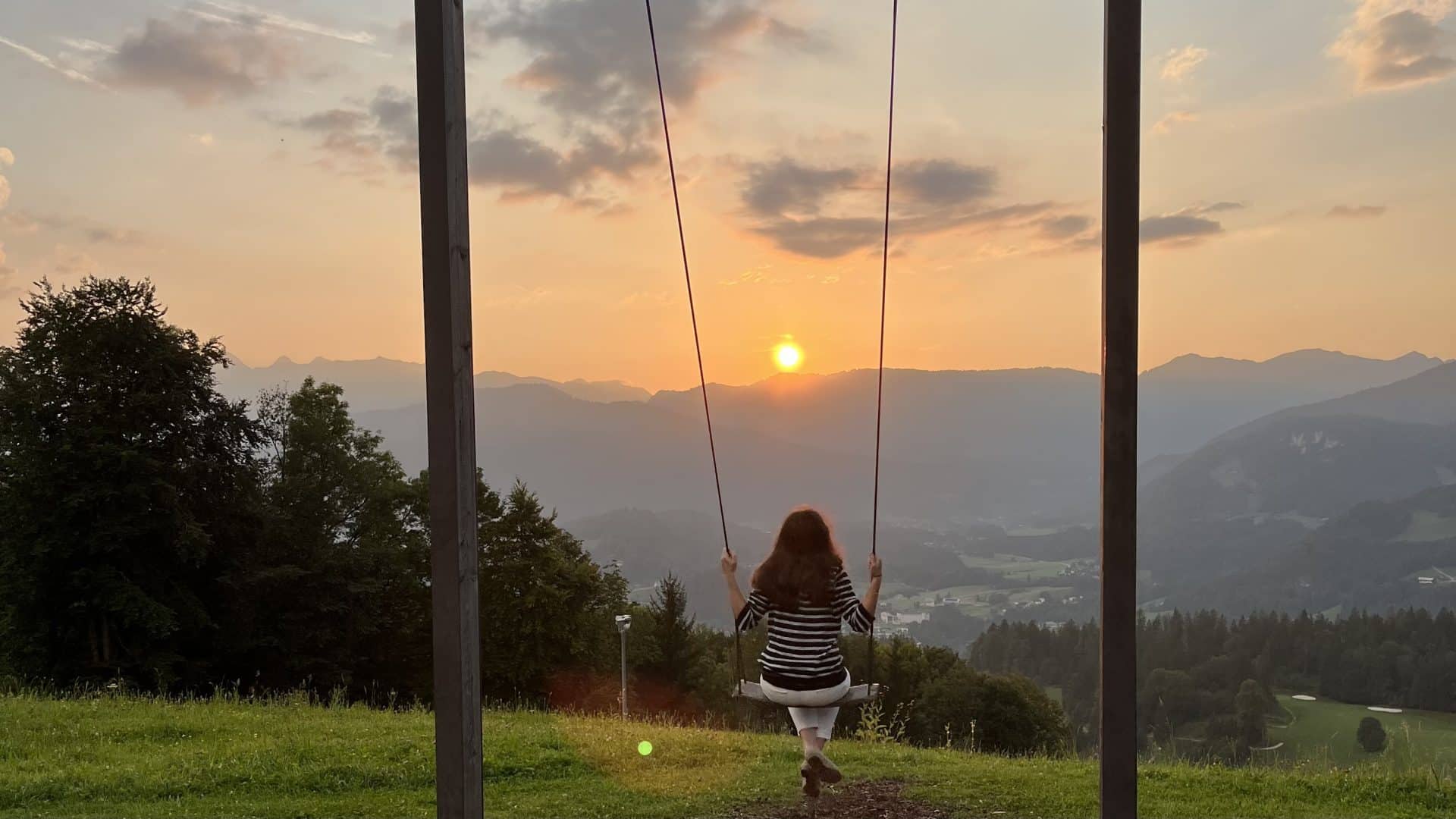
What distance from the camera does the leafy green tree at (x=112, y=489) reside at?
22109mm

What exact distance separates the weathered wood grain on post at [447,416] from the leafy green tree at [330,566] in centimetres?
2236

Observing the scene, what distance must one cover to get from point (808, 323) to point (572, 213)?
13234 millimetres

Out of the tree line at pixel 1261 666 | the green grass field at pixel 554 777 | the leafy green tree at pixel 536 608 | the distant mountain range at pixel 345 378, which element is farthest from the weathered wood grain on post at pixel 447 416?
the leafy green tree at pixel 536 608

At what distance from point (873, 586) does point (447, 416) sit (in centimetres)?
183

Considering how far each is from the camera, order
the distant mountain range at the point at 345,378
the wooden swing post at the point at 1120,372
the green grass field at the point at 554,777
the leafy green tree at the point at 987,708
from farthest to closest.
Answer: the leafy green tree at the point at 987,708 → the distant mountain range at the point at 345,378 → the green grass field at the point at 554,777 → the wooden swing post at the point at 1120,372

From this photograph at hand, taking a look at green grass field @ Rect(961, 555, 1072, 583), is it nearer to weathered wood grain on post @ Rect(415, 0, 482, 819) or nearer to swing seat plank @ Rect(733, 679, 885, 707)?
swing seat plank @ Rect(733, 679, 885, 707)

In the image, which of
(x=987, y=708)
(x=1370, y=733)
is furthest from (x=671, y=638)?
(x=1370, y=733)

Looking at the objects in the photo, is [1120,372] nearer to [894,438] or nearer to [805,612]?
[805,612]

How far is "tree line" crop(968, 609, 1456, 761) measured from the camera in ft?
87.7

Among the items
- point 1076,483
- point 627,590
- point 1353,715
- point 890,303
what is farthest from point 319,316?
point 1353,715

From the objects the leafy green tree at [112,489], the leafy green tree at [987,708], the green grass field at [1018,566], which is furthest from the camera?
the green grass field at [1018,566]

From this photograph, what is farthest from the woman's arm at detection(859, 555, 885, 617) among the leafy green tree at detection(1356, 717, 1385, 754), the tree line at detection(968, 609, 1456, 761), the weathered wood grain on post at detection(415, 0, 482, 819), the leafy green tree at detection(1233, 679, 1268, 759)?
the leafy green tree at detection(1233, 679, 1268, 759)

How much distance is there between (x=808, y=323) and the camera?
113 ft

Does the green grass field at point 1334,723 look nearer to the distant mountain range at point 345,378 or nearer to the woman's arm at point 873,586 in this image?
the distant mountain range at point 345,378
